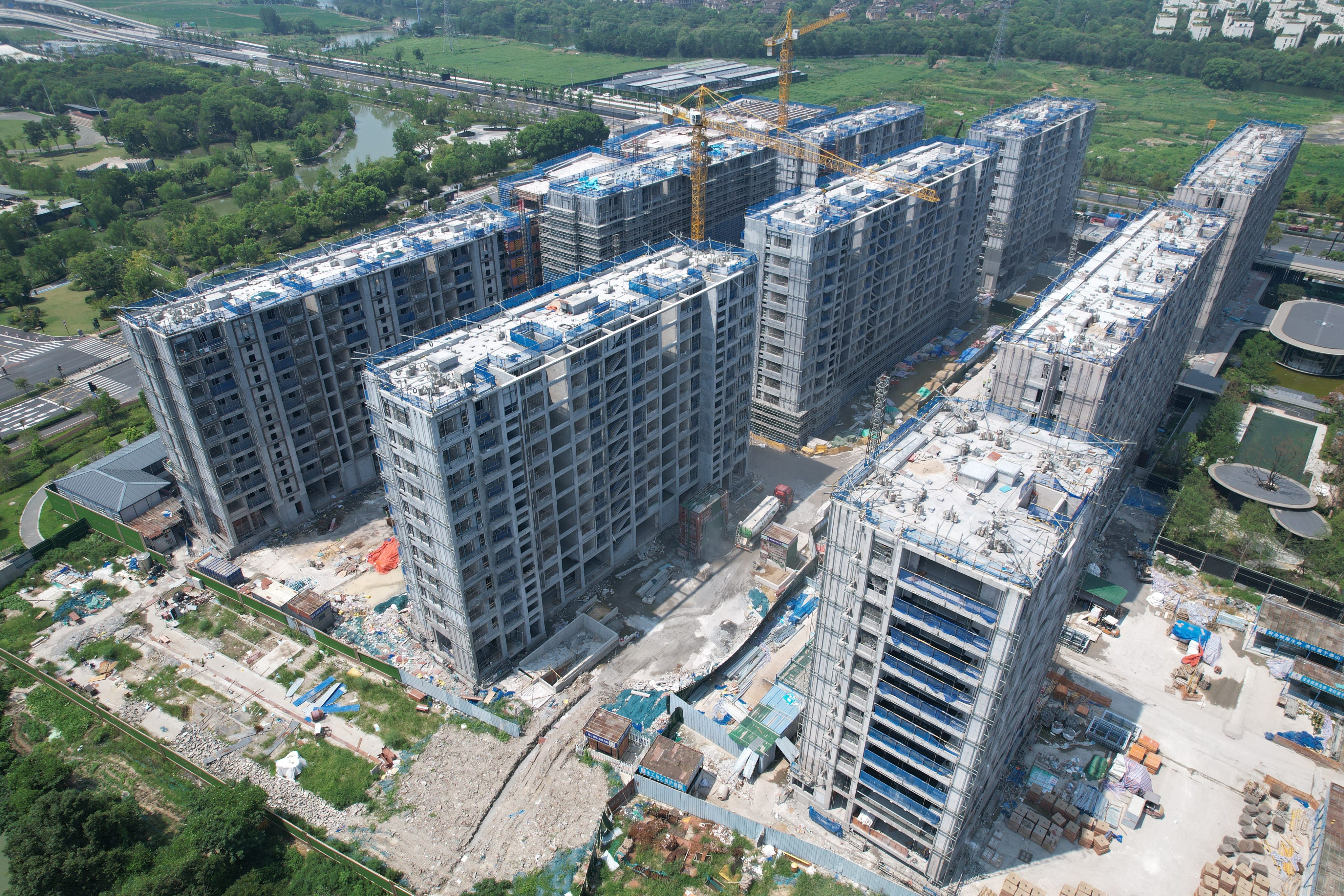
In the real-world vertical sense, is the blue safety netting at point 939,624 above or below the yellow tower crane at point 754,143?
below

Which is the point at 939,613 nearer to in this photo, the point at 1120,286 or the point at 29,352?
the point at 1120,286

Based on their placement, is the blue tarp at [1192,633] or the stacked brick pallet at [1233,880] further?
the blue tarp at [1192,633]

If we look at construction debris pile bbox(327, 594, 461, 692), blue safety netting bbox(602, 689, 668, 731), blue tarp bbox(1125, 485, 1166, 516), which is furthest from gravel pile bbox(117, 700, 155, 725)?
blue tarp bbox(1125, 485, 1166, 516)

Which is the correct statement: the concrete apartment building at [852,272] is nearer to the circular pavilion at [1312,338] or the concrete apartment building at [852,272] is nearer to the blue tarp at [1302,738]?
the circular pavilion at [1312,338]

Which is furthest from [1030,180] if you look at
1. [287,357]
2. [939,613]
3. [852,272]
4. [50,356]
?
[50,356]

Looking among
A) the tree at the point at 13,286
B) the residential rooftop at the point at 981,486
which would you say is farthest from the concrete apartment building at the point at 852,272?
the tree at the point at 13,286
